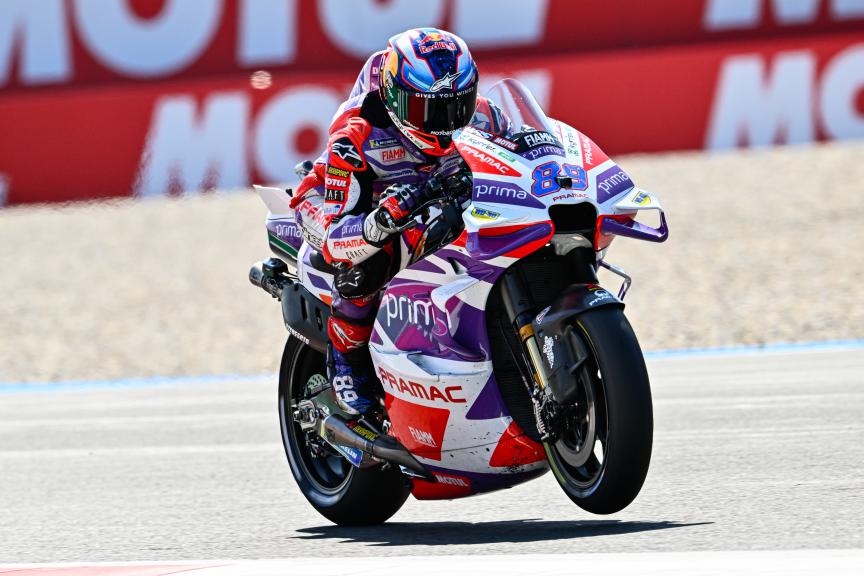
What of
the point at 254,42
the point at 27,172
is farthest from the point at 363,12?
the point at 27,172

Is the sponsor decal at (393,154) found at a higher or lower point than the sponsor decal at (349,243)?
higher

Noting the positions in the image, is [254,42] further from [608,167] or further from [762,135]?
[608,167]

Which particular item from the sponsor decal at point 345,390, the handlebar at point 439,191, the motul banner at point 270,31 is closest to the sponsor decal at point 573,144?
the handlebar at point 439,191

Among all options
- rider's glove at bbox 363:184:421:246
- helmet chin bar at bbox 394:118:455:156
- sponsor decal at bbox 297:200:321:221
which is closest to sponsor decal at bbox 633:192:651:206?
rider's glove at bbox 363:184:421:246

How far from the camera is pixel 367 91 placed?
6.45 meters

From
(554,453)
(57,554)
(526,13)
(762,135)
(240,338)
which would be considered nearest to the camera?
(554,453)

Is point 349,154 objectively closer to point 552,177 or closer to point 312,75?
point 552,177

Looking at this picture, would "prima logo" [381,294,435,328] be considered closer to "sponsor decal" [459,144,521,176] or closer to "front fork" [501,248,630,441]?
"front fork" [501,248,630,441]

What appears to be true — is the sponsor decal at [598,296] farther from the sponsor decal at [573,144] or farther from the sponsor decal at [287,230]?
the sponsor decal at [287,230]

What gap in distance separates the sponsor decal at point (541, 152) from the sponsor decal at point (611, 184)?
0.16 metres

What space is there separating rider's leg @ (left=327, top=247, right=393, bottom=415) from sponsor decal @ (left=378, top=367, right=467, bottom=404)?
0.91 ft

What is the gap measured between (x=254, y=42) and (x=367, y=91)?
1480 cm

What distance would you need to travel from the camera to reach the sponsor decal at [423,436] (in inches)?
232

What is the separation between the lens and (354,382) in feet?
21.0
